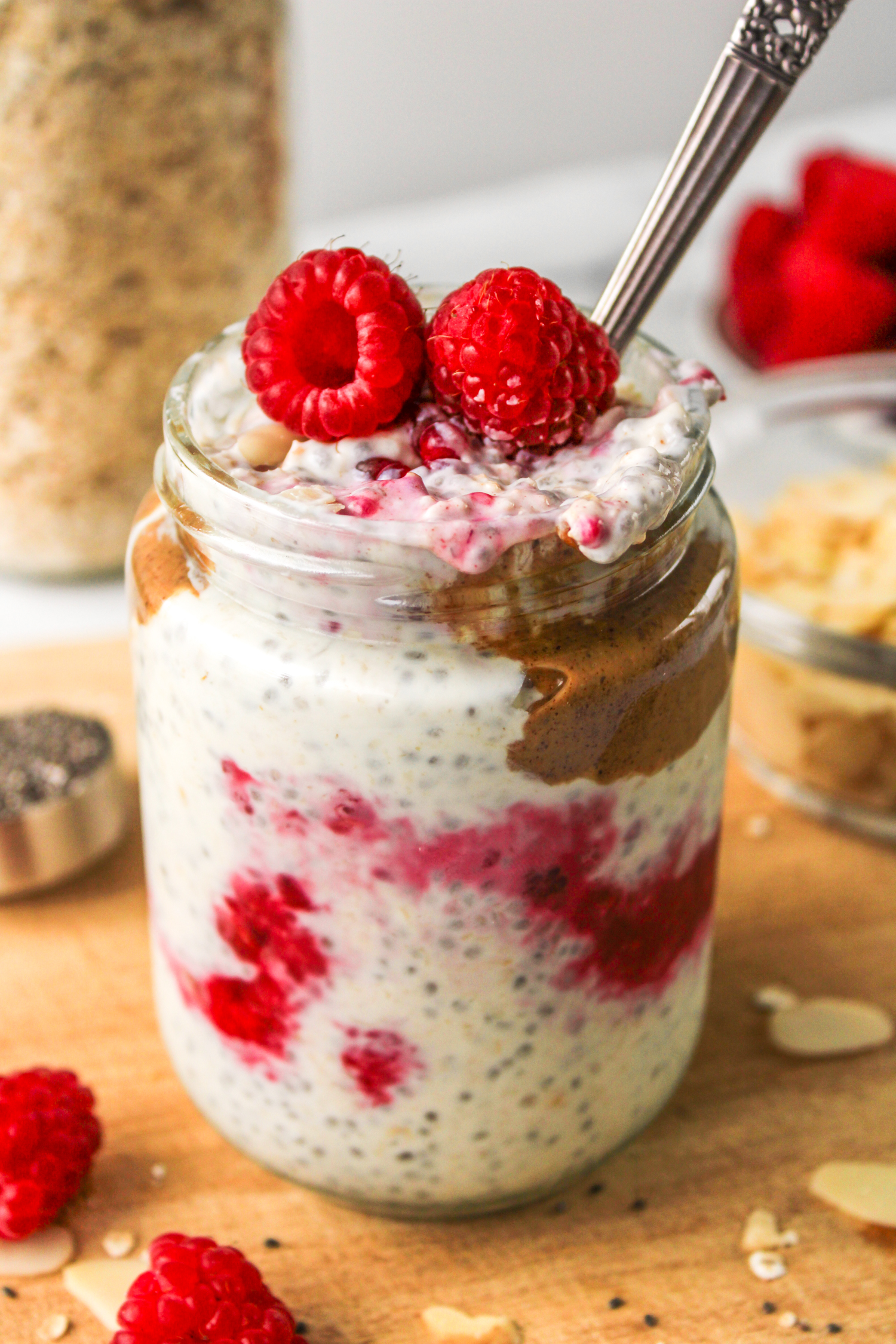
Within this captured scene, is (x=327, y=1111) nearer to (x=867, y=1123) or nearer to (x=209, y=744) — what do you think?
(x=209, y=744)

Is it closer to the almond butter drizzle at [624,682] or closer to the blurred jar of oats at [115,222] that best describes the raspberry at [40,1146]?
the almond butter drizzle at [624,682]

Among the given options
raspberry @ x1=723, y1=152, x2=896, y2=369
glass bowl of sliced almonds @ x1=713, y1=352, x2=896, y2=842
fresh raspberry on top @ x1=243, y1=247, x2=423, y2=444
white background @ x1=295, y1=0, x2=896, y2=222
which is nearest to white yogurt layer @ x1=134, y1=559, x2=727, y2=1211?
fresh raspberry on top @ x1=243, y1=247, x2=423, y2=444

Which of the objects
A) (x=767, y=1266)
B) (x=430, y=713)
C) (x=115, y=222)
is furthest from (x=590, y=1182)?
(x=115, y=222)

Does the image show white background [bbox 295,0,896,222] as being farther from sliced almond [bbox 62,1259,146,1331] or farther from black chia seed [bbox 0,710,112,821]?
sliced almond [bbox 62,1259,146,1331]

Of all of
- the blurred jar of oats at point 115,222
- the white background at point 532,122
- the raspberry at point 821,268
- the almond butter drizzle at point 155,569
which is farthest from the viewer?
the white background at point 532,122

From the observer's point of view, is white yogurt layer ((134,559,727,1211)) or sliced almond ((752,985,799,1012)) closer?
white yogurt layer ((134,559,727,1211))

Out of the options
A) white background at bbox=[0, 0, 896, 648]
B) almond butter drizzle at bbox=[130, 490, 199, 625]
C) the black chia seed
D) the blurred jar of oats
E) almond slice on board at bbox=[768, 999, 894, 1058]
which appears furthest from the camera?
white background at bbox=[0, 0, 896, 648]

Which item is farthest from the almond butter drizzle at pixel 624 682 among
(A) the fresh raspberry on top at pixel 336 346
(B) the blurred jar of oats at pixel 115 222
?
(B) the blurred jar of oats at pixel 115 222

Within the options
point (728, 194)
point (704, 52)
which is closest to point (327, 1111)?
point (728, 194)
